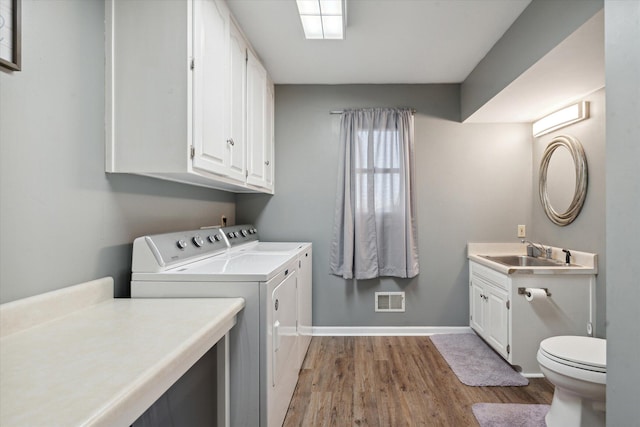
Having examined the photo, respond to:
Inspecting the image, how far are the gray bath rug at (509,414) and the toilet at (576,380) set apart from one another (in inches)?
3.2

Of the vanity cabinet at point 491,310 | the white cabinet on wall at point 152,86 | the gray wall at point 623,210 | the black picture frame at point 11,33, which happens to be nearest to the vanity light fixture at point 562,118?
the vanity cabinet at point 491,310

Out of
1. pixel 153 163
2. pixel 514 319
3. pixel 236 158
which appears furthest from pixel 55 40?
pixel 514 319

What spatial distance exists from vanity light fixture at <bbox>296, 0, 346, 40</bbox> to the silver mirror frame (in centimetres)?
194

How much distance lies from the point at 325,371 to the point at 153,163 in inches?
74.0

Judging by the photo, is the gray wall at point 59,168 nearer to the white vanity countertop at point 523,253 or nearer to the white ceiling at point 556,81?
the white ceiling at point 556,81

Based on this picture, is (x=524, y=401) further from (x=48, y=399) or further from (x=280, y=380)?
(x=48, y=399)

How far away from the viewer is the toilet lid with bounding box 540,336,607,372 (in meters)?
1.55

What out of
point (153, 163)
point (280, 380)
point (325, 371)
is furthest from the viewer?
point (325, 371)

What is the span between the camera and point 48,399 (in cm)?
62

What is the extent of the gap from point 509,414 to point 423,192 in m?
1.88

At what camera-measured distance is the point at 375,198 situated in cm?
307

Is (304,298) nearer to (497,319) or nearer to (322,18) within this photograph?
(497,319)

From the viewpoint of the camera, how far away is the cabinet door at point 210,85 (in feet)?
4.98

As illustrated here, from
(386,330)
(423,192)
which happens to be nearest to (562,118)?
(423,192)
